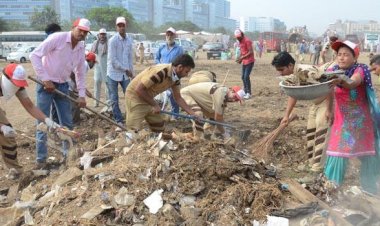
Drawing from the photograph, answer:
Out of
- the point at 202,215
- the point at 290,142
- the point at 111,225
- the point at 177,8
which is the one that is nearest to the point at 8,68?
the point at 111,225

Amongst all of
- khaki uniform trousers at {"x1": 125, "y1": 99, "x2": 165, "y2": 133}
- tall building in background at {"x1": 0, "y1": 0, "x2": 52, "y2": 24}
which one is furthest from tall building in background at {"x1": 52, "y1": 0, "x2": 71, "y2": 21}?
khaki uniform trousers at {"x1": 125, "y1": 99, "x2": 165, "y2": 133}

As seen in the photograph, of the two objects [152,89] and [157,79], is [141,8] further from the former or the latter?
[157,79]

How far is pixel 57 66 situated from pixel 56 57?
0.11 meters

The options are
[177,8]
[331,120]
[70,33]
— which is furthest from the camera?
[177,8]

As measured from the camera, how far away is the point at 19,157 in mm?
6207

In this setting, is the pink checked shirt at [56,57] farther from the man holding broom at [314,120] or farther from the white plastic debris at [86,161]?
the man holding broom at [314,120]

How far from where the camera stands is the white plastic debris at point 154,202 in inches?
134

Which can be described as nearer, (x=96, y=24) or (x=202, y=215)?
(x=202, y=215)

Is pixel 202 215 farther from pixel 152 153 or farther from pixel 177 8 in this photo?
pixel 177 8

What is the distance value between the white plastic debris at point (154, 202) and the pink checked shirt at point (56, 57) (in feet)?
8.38

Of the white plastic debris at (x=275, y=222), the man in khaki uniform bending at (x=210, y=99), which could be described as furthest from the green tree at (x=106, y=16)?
the white plastic debris at (x=275, y=222)

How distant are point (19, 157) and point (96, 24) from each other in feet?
223

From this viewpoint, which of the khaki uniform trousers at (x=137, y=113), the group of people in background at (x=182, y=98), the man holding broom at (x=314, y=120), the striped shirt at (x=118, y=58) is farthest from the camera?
the striped shirt at (x=118, y=58)

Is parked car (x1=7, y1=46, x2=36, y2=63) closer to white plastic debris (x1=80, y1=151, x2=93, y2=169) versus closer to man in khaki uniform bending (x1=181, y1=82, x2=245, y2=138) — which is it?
man in khaki uniform bending (x1=181, y1=82, x2=245, y2=138)
